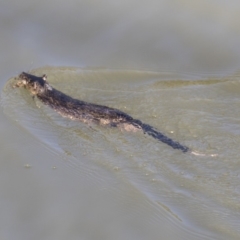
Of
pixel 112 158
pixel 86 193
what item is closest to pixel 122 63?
pixel 112 158

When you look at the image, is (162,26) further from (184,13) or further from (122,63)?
(122,63)

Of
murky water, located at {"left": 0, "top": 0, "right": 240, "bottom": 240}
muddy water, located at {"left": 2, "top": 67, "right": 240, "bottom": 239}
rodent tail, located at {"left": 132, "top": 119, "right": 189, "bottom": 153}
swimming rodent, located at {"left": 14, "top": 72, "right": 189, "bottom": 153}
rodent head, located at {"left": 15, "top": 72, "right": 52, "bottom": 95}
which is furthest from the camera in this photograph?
rodent head, located at {"left": 15, "top": 72, "right": 52, "bottom": 95}

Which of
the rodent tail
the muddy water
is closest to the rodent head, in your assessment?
the muddy water

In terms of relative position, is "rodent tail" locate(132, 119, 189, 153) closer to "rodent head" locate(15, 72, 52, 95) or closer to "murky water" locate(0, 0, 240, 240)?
"murky water" locate(0, 0, 240, 240)

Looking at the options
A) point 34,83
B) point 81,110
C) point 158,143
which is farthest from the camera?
point 34,83

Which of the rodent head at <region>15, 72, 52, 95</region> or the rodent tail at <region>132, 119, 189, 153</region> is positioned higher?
the rodent head at <region>15, 72, 52, 95</region>

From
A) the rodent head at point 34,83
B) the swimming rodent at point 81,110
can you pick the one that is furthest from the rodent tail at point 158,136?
the rodent head at point 34,83

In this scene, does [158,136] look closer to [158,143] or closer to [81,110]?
[158,143]

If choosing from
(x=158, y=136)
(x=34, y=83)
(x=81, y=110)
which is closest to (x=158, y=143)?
(x=158, y=136)
